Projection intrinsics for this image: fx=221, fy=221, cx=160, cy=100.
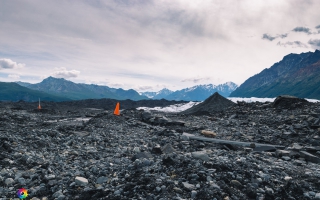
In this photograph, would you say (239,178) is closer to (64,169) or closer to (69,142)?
(64,169)

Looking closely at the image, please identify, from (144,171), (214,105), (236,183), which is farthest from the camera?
(214,105)

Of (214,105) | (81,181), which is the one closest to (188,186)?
(81,181)

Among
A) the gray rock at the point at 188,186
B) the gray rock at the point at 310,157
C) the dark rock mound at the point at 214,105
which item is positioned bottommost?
the gray rock at the point at 310,157

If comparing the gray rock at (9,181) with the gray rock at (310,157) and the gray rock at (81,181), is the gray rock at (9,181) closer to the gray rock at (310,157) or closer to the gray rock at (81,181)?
the gray rock at (81,181)

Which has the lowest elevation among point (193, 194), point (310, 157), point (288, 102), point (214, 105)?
point (310, 157)

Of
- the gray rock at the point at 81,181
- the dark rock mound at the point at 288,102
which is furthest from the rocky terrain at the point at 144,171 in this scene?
the dark rock mound at the point at 288,102

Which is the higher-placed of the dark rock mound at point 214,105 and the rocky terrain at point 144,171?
the dark rock mound at point 214,105

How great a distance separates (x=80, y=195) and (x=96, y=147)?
4949 millimetres

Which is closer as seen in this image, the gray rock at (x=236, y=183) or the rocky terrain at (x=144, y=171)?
the rocky terrain at (x=144, y=171)

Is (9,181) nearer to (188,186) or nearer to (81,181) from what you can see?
(81,181)

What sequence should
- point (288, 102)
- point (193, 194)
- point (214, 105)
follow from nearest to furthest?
point (193, 194), point (288, 102), point (214, 105)

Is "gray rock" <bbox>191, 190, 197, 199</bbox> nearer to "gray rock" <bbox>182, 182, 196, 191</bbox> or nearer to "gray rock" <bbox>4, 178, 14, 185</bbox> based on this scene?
"gray rock" <bbox>182, 182, 196, 191</bbox>

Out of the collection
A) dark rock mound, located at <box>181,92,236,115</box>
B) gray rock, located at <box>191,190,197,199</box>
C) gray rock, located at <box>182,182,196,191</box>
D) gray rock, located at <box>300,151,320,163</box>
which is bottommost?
gray rock, located at <box>300,151,320,163</box>

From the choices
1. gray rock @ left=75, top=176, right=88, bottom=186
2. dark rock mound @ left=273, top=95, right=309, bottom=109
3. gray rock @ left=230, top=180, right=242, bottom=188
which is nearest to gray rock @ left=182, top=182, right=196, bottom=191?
gray rock @ left=230, top=180, right=242, bottom=188
